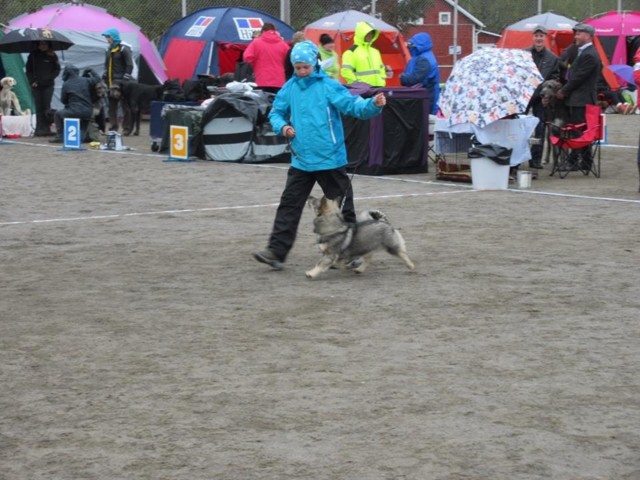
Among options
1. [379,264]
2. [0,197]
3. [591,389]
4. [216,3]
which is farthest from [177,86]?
[591,389]

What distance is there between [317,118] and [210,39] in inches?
646

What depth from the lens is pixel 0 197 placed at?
13.3 m

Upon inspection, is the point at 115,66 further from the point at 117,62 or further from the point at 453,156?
the point at 453,156

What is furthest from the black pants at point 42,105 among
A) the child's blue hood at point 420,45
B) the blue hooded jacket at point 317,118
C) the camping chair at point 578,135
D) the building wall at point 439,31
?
the building wall at point 439,31

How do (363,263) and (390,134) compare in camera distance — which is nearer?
(363,263)

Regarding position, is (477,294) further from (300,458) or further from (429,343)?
(300,458)

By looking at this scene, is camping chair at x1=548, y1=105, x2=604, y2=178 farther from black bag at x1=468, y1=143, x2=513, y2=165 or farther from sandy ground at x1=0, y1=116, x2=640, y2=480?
sandy ground at x1=0, y1=116, x2=640, y2=480

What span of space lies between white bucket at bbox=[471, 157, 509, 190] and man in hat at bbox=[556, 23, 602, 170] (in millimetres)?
1860

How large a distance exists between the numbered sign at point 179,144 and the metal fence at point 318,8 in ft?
31.4

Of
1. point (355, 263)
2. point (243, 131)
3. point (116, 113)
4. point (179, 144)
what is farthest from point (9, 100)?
point (355, 263)

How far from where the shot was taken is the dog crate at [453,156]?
46.9 feet

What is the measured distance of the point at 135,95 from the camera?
2058 cm

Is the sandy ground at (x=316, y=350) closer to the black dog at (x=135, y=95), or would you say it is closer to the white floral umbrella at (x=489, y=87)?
the white floral umbrella at (x=489, y=87)

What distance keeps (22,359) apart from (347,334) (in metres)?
1.76
